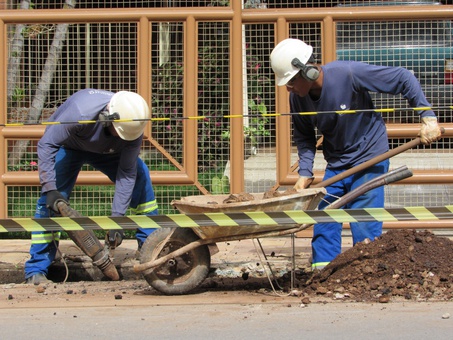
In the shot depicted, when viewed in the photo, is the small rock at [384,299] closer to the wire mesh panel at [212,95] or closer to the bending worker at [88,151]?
the bending worker at [88,151]

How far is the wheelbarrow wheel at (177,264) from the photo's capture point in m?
6.50

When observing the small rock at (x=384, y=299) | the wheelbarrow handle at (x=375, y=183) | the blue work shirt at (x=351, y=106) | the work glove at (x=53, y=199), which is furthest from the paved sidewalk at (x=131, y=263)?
the small rock at (x=384, y=299)

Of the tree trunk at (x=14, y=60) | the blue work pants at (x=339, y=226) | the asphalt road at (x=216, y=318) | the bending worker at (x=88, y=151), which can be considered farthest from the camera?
the tree trunk at (x=14, y=60)

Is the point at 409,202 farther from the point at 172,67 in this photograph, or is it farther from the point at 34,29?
the point at 34,29

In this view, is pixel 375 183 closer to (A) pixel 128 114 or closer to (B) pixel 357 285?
(B) pixel 357 285

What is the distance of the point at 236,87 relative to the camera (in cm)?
915

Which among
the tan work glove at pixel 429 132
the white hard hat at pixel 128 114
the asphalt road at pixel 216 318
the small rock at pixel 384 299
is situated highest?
the white hard hat at pixel 128 114

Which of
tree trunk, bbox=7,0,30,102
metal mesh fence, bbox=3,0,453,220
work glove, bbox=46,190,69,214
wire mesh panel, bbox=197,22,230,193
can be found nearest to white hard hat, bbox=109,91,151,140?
work glove, bbox=46,190,69,214

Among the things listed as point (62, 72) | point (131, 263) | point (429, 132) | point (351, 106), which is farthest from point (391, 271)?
point (62, 72)

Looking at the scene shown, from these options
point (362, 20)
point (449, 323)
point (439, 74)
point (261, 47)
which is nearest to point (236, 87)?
point (261, 47)

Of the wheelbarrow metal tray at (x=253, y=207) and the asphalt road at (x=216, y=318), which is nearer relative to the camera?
the asphalt road at (x=216, y=318)

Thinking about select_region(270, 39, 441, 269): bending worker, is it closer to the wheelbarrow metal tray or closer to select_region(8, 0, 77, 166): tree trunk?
the wheelbarrow metal tray

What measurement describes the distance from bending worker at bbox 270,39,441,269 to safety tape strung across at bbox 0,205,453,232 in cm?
59

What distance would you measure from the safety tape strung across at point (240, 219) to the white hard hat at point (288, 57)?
45.0 inches
